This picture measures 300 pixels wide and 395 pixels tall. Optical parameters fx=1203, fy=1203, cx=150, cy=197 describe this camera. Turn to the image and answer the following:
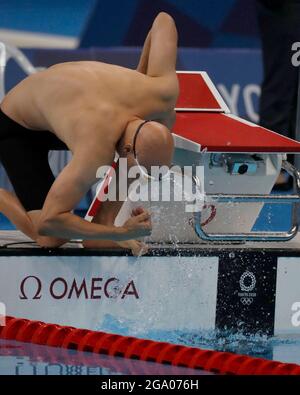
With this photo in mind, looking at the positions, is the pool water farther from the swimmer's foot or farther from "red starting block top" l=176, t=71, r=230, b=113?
"red starting block top" l=176, t=71, r=230, b=113

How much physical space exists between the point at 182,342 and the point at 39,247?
0.61m


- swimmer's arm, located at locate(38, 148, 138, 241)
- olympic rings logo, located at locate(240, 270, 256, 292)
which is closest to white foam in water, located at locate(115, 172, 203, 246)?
olympic rings logo, located at locate(240, 270, 256, 292)

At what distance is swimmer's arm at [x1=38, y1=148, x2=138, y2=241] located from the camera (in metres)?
3.98

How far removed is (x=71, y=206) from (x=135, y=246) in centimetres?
40

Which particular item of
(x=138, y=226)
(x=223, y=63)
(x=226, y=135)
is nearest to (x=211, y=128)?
(x=226, y=135)

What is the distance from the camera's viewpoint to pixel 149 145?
3865 millimetres

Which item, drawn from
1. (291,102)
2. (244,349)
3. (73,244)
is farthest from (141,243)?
(291,102)

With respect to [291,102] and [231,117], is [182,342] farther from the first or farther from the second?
[291,102]

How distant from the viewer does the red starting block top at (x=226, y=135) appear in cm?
440

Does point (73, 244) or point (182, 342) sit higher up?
point (73, 244)

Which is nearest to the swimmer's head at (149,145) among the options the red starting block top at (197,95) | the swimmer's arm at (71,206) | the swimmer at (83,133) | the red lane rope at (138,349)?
the swimmer at (83,133)

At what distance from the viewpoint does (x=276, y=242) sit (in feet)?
15.2

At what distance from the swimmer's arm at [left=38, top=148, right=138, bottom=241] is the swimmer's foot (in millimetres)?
264

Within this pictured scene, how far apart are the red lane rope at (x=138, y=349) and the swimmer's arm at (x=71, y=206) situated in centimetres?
36
